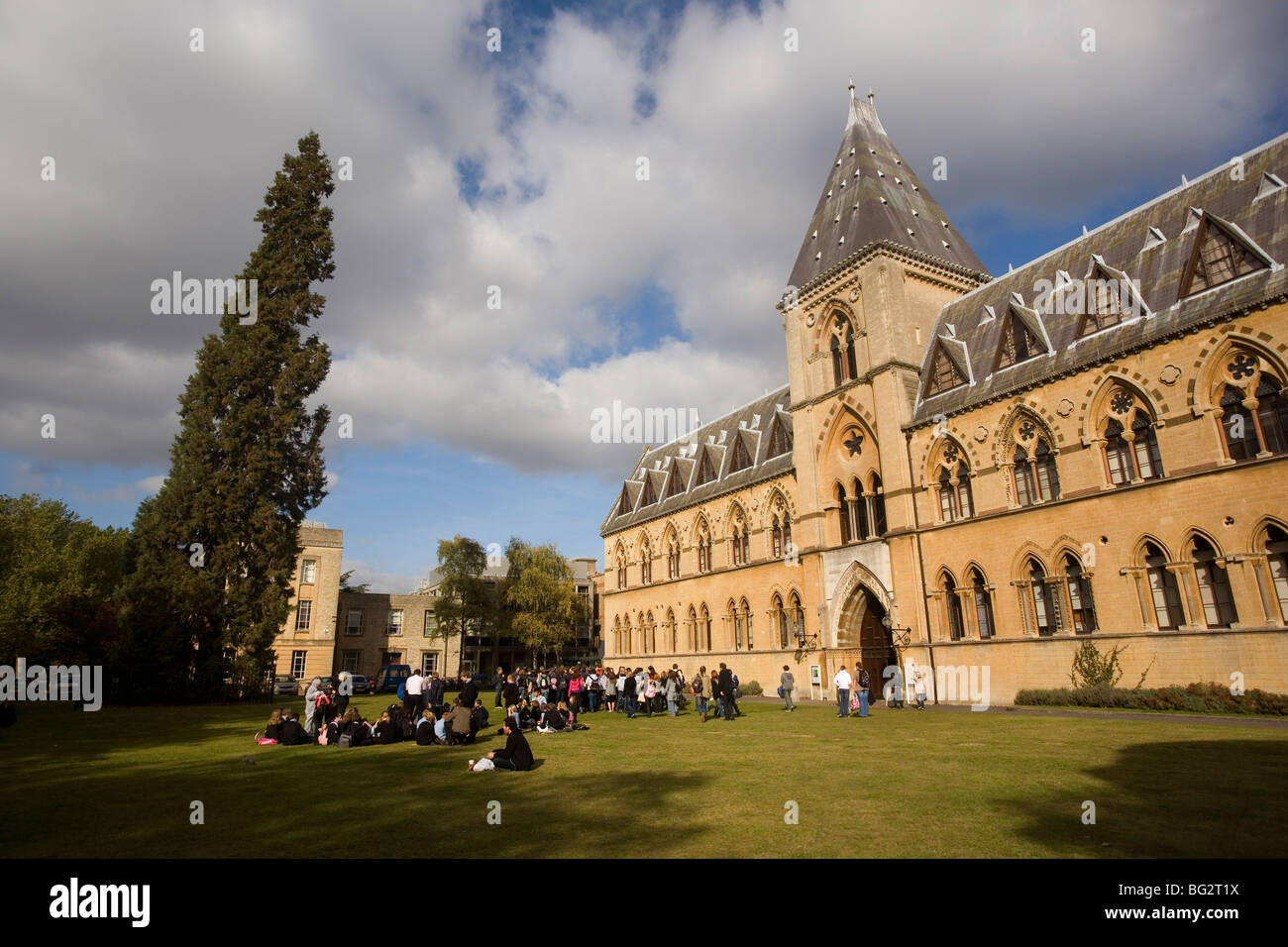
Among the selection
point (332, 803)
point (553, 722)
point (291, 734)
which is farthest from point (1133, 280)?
point (291, 734)

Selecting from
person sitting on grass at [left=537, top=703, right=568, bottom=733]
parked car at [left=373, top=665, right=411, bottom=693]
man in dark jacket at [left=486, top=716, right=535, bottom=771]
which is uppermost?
man in dark jacket at [left=486, top=716, right=535, bottom=771]

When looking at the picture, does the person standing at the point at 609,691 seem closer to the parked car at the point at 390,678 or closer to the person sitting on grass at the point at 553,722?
the person sitting on grass at the point at 553,722

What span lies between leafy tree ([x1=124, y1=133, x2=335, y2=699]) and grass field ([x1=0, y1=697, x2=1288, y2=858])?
43.6ft

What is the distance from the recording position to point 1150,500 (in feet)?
71.0

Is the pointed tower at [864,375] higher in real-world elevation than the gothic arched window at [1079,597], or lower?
higher

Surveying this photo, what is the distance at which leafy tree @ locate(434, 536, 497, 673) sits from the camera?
62.4 m

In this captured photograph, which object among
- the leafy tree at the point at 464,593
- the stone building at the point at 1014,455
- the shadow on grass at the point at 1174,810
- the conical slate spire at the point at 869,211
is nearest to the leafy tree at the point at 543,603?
the leafy tree at the point at 464,593

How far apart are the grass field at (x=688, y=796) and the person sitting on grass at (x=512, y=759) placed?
0.37m

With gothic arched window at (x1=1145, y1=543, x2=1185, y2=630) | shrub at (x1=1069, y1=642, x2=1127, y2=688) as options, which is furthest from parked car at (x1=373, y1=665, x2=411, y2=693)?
gothic arched window at (x1=1145, y1=543, x2=1185, y2=630)

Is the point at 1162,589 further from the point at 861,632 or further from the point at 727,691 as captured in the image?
the point at 727,691

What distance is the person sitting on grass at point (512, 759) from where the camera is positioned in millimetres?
12844

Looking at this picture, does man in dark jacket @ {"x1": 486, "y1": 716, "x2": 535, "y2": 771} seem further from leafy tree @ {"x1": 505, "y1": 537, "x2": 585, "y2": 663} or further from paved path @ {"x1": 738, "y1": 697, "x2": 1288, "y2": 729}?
leafy tree @ {"x1": 505, "y1": 537, "x2": 585, "y2": 663}

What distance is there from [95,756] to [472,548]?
169 feet
